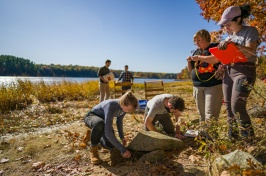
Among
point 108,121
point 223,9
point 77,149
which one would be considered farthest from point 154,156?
point 223,9

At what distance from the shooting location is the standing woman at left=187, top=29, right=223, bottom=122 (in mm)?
3289

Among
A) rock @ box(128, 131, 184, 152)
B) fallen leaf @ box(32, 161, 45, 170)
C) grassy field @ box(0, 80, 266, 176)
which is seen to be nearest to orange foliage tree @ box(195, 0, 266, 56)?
grassy field @ box(0, 80, 266, 176)

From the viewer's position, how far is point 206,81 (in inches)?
132

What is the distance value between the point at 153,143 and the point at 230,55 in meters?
1.74

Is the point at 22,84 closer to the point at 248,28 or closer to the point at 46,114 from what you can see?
the point at 46,114

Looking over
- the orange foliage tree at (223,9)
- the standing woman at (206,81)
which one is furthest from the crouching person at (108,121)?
the orange foliage tree at (223,9)

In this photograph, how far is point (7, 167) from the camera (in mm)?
3533

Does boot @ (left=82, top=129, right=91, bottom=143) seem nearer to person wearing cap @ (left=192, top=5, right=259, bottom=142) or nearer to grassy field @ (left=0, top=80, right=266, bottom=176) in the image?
grassy field @ (left=0, top=80, right=266, bottom=176)

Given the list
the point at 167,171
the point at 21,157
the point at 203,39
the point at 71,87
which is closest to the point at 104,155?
the point at 167,171

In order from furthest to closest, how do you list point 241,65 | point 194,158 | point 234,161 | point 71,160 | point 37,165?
point 71,160
point 37,165
point 194,158
point 241,65
point 234,161

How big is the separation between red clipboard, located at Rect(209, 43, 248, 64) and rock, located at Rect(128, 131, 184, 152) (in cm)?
151

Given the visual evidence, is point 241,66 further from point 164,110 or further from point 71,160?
point 71,160

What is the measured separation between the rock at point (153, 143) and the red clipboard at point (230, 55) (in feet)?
4.96

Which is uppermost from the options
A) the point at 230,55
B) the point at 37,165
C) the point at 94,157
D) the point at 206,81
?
the point at 230,55
